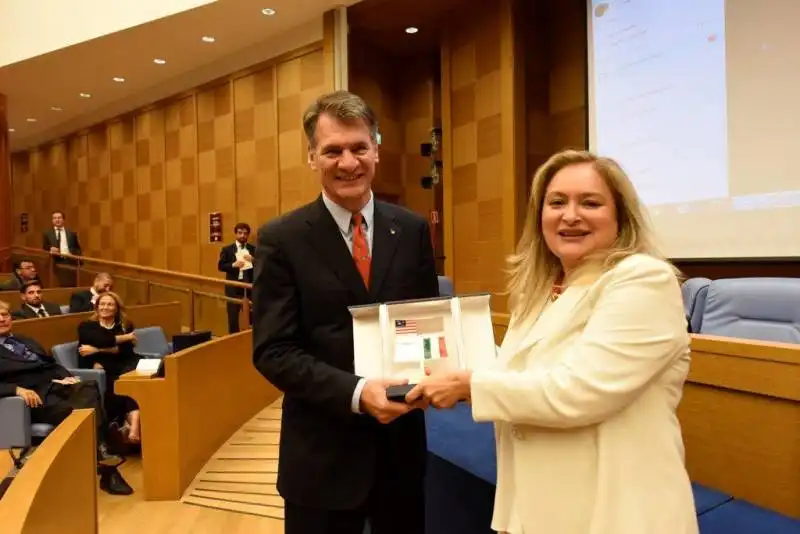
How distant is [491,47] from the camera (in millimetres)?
5656

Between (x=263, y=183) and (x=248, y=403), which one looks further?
(x=263, y=183)

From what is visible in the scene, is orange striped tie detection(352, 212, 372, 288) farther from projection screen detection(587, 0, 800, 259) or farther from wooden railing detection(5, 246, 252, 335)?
wooden railing detection(5, 246, 252, 335)

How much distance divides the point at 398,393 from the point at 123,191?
384 inches

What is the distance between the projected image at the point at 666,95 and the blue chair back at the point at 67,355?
12.3 feet

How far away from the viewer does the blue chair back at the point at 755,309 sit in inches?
86.4

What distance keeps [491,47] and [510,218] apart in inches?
61.3

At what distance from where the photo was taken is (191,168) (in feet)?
28.0

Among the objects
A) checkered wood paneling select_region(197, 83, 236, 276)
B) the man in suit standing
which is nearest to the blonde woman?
checkered wood paneling select_region(197, 83, 236, 276)

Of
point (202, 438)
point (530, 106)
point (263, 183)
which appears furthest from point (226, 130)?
point (202, 438)

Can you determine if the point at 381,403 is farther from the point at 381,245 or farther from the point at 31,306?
the point at 31,306

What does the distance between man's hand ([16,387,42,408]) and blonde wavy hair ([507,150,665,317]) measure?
10.1 feet

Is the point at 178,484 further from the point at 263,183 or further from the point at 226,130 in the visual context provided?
the point at 226,130

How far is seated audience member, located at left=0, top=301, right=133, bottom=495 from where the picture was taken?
3.46 m

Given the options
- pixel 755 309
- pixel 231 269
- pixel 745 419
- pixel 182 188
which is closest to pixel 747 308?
pixel 755 309
